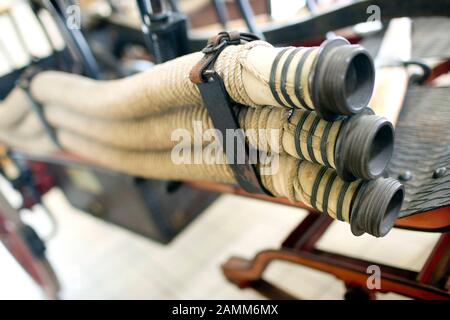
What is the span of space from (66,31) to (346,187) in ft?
4.64

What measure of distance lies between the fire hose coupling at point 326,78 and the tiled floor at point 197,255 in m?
1.09

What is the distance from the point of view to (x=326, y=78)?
660 millimetres

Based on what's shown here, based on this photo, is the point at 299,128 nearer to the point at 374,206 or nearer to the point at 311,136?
the point at 311,136

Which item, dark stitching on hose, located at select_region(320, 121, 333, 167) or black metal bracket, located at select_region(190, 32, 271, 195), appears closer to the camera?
dark stitching on hose, located at select_region(320, 121, 333, 167)

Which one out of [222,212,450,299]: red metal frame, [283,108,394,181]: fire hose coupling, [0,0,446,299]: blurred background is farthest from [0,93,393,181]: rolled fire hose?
[0,0,446,299]: blurred background

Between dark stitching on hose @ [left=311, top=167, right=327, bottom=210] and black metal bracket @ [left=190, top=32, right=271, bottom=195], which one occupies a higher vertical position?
black metal bracket @ [left=190, top=32, right=271, bottom=195]

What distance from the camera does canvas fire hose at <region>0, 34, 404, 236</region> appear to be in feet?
2.31

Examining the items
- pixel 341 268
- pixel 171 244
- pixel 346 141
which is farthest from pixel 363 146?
pixel 171 244

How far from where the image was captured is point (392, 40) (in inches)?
65.6

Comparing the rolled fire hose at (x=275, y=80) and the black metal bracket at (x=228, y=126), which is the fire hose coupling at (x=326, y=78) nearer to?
the rolled fire hose at (x=275, y=80)

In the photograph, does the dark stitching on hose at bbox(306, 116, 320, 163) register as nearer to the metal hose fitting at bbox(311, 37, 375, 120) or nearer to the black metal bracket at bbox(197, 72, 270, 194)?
the metal hose fitting at bbox(311, 37, 375, 120)

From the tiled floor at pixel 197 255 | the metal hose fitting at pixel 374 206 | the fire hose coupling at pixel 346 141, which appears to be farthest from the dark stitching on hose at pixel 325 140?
the tiled floor at pixel 197 255

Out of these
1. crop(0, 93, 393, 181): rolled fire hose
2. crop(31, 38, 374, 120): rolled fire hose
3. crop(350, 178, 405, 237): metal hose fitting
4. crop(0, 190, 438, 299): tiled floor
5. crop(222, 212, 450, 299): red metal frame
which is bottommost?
crop(0, 190, 438, 299): tiled floor
